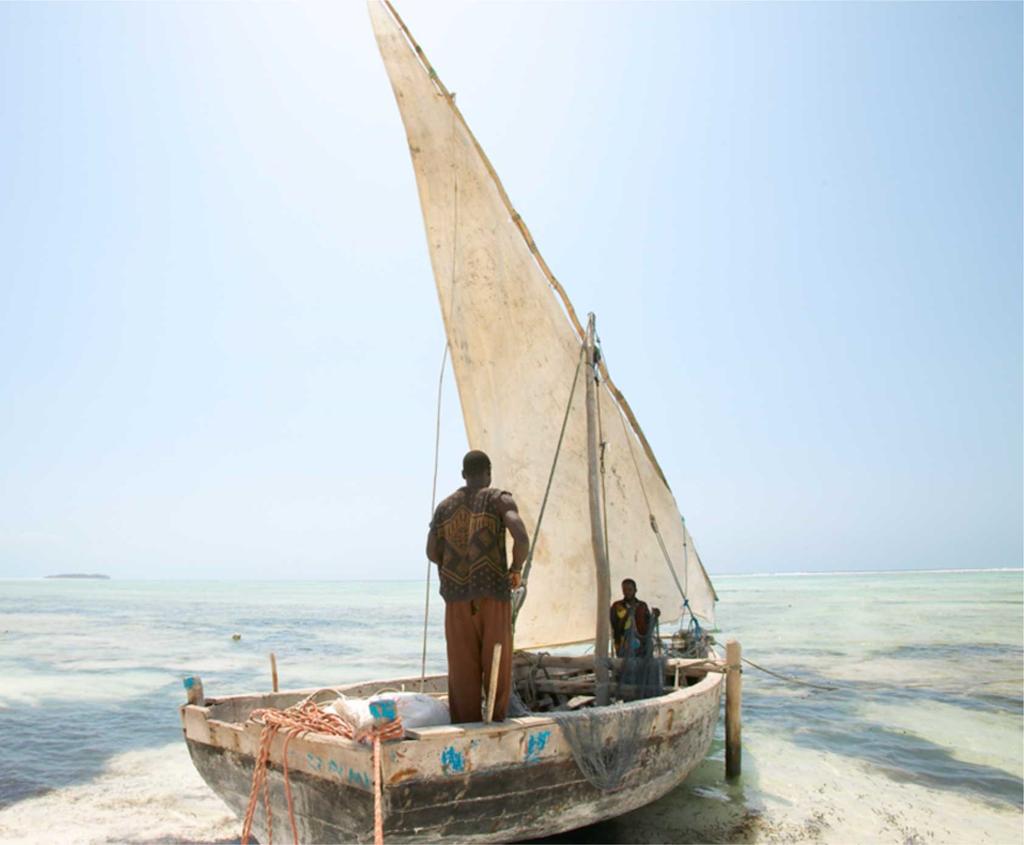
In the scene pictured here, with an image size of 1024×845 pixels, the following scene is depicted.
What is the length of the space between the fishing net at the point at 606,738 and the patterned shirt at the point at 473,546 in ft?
3.77

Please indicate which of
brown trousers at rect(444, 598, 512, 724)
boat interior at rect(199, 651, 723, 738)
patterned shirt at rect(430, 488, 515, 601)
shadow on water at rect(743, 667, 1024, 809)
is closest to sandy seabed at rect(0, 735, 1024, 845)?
shadow on water at rect(743, 667, 1024, 809)

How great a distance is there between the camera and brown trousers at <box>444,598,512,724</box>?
523cm

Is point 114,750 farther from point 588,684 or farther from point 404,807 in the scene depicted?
point 404,807

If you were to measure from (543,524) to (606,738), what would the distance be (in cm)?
346

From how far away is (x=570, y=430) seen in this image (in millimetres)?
8898

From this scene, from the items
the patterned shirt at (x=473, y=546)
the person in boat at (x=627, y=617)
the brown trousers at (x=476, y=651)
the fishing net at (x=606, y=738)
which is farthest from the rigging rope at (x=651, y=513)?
the brown trousers at (x=476, y=651)

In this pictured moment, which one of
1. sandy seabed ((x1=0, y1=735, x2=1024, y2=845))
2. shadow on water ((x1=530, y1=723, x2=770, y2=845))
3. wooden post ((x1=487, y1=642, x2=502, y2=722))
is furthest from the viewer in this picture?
sandy seabed ((x1=0, y1=735, x2=1024, y2=845))

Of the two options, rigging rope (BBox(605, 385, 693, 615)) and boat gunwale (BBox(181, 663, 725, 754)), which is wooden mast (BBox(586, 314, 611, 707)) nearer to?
boat gunwale (BBox(181, 663, 725, 754))

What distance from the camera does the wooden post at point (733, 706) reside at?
30.2 ft

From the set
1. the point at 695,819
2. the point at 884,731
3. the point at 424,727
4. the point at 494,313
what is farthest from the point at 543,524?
the point at 884,731

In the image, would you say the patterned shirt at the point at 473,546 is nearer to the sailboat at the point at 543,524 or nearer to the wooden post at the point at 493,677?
the wooden post at the point at 493,677

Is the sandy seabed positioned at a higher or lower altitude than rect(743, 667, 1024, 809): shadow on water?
higher

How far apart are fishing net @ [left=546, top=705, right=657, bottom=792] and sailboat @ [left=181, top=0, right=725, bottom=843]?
1 cm

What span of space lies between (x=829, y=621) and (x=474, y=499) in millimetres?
37384
